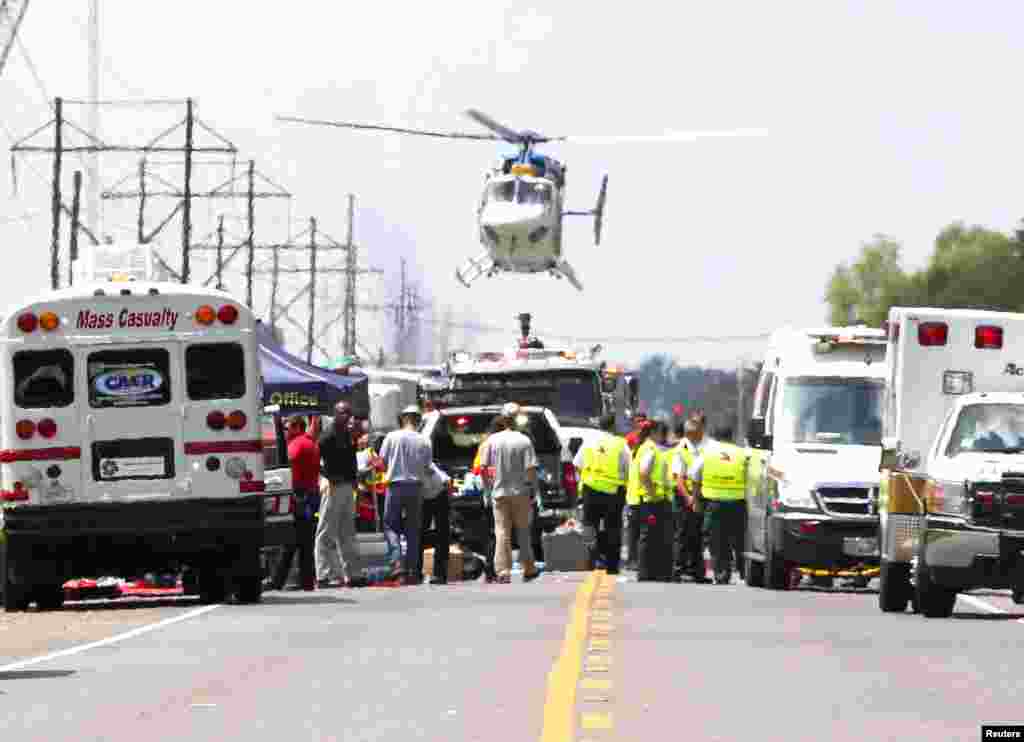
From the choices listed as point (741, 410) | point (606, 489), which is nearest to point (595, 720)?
point (606, 489)

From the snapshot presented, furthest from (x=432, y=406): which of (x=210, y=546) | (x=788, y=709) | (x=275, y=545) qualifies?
(x=788, y=709)

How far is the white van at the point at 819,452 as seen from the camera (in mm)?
27859

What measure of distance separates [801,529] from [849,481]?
0.65m

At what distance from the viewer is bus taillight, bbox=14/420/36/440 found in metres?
25.1

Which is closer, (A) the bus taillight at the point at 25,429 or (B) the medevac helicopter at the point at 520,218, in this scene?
(A) the bus taillight at the point at 25,429

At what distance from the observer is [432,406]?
120ft

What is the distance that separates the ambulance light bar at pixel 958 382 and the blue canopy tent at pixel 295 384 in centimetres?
1734

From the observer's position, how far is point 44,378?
2514 centimetres

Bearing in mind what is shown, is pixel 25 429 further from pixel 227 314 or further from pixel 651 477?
pixel 651 477

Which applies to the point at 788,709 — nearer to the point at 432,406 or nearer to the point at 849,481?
the point at 849,481

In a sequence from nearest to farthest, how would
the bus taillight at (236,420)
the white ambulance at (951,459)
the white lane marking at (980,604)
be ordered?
the white ambulance at (951,459)
the white lane marking at (980,604)
the bus taillight at (236,420)

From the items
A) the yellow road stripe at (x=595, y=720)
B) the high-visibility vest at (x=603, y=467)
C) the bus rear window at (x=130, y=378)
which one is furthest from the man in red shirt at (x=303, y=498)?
the yellow road stripe at (x=595, y=720)

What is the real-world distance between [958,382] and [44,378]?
A: 781cm

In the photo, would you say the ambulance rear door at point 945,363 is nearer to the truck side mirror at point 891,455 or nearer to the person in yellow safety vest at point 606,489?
the truck side mirror at point 891,455
